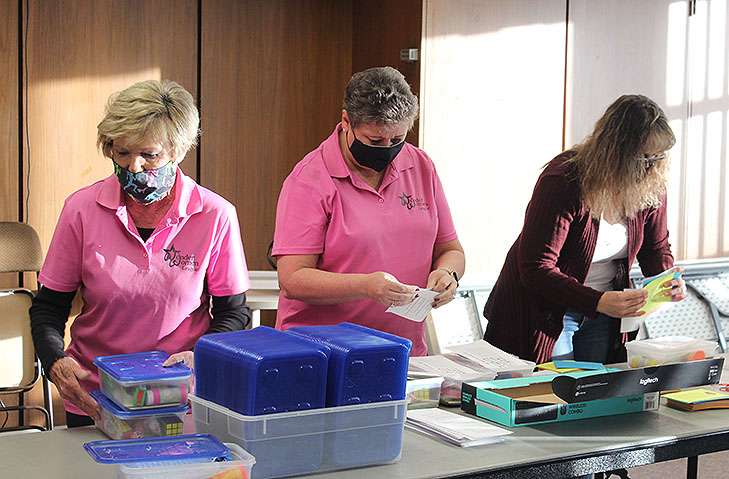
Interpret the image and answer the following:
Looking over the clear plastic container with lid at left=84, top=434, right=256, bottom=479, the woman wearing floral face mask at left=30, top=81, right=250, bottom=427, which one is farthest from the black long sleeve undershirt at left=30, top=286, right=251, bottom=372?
the clear plastic container with lid at left=84, top=434, right=256, bottom=479

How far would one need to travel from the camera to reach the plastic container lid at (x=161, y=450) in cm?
173

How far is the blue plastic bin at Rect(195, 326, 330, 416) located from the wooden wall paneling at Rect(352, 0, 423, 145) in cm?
304

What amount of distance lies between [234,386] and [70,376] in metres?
0.56

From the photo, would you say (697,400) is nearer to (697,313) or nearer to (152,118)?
(152,118)

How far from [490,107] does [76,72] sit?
6.67ft

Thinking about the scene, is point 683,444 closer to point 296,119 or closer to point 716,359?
point 716,359

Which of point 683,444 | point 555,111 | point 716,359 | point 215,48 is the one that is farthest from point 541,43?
point 683,444

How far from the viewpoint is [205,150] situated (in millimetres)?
5152

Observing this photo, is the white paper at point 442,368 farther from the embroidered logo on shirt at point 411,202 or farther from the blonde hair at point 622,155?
the blonde hair at point 622,155

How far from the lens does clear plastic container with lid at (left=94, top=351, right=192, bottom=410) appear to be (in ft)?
6.68

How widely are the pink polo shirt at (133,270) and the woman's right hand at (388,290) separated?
1.16 feet

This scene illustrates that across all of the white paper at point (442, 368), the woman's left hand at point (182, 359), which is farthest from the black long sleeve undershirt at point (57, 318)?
the white paper at point (442, 368)

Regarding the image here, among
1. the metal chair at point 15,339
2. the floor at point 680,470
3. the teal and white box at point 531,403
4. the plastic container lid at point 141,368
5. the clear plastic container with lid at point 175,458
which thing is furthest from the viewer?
the floor at point 680,470

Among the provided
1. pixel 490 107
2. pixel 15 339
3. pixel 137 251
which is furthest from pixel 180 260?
pixel 490 107
